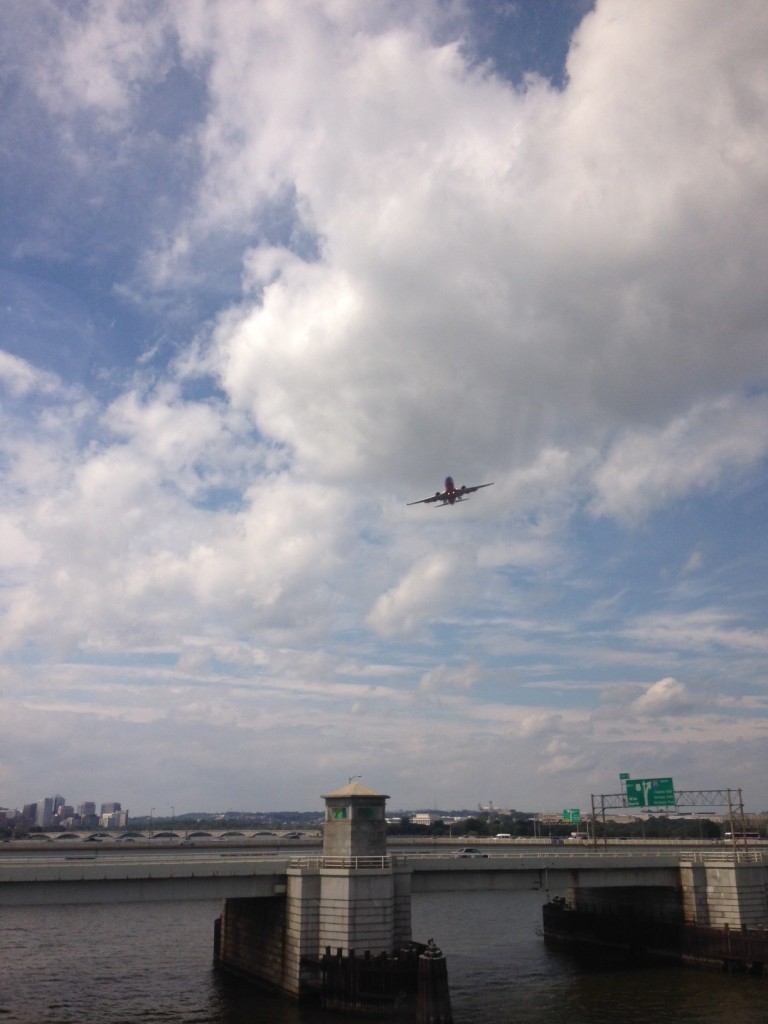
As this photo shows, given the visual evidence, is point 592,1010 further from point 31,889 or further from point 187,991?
point 31,889

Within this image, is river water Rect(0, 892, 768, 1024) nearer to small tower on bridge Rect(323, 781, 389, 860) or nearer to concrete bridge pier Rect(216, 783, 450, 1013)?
concrete bridge pier Rect(216, 783, 450, 1013)

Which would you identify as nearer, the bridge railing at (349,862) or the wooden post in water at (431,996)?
the wooden post in water at (431,996)

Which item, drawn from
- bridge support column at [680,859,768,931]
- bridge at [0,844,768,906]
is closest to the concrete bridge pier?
bridge at [0,844,768,906]

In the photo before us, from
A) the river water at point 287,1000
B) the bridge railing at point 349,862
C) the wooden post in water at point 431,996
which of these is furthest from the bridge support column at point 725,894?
the wooden post in water at point 431,996

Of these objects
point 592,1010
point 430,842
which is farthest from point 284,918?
point 430,842

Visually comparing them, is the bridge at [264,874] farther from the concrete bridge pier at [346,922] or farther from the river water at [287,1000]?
the river water at [287,1000]

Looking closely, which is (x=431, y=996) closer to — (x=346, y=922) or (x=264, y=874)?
(x=346, y=922)

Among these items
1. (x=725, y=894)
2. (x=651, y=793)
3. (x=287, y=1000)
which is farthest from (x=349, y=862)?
(x=651, y=793)

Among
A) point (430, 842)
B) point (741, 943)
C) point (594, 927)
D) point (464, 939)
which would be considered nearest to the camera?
point (741, 943)
